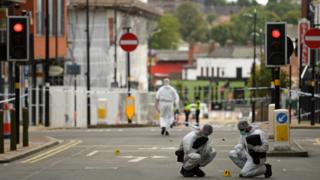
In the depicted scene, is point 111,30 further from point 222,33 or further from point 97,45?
point 222,33

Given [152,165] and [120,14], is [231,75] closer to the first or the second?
[120,14]

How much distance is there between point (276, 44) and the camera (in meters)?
21.8

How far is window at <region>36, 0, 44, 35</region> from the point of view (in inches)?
2277

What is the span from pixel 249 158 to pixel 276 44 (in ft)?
17.3

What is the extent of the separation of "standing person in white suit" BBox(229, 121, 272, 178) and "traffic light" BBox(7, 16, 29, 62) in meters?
8.07

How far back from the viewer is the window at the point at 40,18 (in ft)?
190

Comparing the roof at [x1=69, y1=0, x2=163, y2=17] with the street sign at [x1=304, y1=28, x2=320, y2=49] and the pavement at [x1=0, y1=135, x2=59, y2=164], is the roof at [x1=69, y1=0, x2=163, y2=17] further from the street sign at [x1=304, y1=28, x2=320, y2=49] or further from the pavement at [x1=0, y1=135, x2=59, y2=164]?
the street sign at [x1=304, y1=28, x2=320, y2=49]

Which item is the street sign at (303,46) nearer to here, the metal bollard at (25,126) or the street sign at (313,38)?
the street sign at (313,38)

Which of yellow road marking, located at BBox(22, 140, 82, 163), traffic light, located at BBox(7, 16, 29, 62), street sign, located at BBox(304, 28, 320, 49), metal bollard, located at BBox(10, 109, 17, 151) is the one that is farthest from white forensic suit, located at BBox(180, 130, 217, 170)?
street sign, located at BBox(304, 28, 320, 49)

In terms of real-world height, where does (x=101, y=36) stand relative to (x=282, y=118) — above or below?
above

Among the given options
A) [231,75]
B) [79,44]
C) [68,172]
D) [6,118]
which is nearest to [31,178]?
[68,172]

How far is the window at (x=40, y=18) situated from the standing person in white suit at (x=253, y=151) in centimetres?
4158

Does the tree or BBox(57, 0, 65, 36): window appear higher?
the tree

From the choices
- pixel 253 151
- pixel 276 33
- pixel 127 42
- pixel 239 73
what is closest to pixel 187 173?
pixel 253 151
